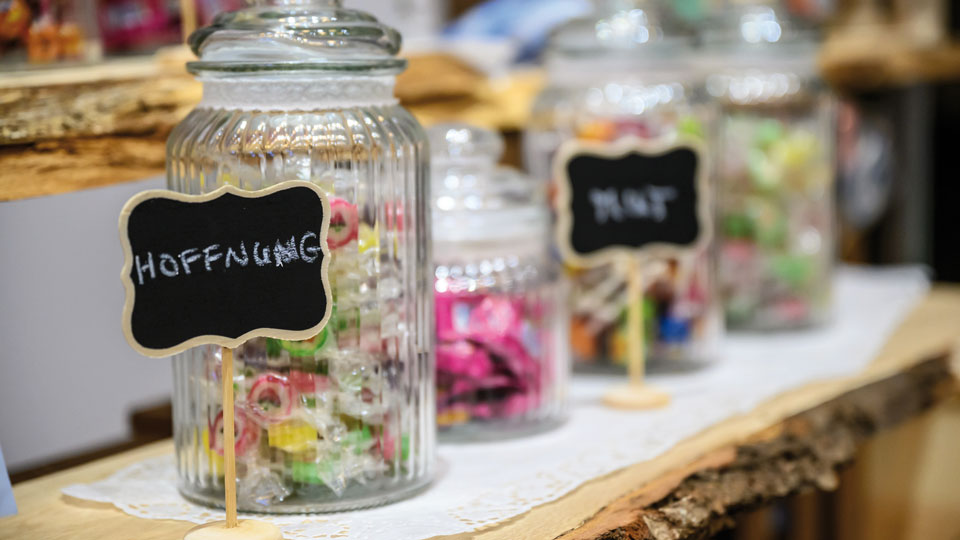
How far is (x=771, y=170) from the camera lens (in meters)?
1.70

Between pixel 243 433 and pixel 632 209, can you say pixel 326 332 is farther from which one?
pixel 632 209

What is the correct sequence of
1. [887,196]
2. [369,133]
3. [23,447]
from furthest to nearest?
[887,196], [23,447], [369,133]

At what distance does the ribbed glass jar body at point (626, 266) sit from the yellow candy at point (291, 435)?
1.95ft

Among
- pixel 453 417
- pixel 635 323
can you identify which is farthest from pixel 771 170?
pixel 453 417

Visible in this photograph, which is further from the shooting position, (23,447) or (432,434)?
(23,447)

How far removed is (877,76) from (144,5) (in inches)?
74.3

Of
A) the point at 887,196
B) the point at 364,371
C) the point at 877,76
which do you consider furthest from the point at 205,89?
the point at 887,196

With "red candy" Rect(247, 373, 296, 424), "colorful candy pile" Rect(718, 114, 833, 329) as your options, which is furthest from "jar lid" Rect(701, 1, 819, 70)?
"red candy" Rect(247, 373, 296, 424)

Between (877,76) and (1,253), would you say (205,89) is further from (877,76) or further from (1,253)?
(877,76)

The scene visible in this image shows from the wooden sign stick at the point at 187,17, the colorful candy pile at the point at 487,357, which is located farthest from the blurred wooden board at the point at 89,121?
the colorful candy pile at the point at 487,357

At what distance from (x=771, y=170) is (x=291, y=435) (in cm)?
97

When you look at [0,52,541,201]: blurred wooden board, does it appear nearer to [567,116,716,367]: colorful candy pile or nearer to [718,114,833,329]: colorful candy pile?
[567,116,716,367]: colorful candy pile

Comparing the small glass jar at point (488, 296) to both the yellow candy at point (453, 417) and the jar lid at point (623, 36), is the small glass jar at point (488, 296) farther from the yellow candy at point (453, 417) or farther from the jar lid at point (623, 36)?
the jar lid at point (623, 36)

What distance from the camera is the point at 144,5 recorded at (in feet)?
4.58
